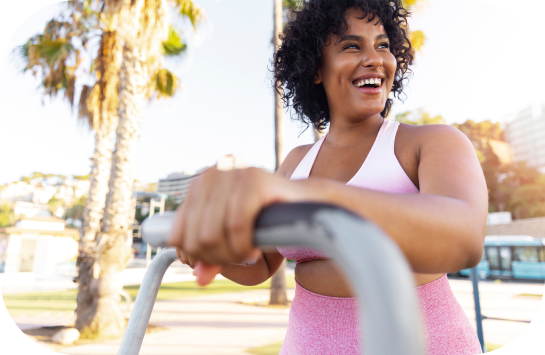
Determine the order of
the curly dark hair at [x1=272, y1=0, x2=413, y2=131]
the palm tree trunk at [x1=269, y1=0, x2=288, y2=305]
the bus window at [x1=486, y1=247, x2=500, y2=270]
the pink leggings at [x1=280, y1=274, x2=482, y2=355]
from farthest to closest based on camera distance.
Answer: the bus window at [x1=486, y1=247, x2=500, y2=270], the palm tree trunk at [x1=269, y1=0, x2=288, y2=305], the curly dark hair at [x1=272, y1=0, x2=413, y2=131], the pink leggings at [x1=280, y1=274, x2=482, y2=355]

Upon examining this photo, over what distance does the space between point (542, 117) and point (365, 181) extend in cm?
2768

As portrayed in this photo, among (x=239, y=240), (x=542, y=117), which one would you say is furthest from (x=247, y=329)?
(x=542, y=117)

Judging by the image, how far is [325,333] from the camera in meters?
1.08

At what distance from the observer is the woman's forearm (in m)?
0.42

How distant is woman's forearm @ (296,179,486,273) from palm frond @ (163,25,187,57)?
942cm

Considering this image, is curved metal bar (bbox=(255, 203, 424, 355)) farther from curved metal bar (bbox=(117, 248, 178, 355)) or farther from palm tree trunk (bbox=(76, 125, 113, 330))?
palm tree trunk (bbox=(76, 125, 113, 330))

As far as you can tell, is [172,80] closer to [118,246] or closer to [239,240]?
[118,246]

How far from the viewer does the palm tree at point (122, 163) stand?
238 inches

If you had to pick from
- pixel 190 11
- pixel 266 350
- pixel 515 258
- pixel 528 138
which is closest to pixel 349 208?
pixel 266 350

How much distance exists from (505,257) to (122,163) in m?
13.9

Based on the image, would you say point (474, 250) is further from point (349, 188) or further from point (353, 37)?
point (353, 37)

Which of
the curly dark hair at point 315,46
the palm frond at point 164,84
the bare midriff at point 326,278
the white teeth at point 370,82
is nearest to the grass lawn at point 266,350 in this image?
the curly dark hair at point 315,46

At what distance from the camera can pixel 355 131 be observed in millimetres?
1384

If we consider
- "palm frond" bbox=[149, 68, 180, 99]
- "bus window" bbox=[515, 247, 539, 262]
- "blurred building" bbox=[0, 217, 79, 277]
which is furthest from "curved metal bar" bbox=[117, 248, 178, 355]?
"blurred building" bbox=[0, 217, 79, 277]
